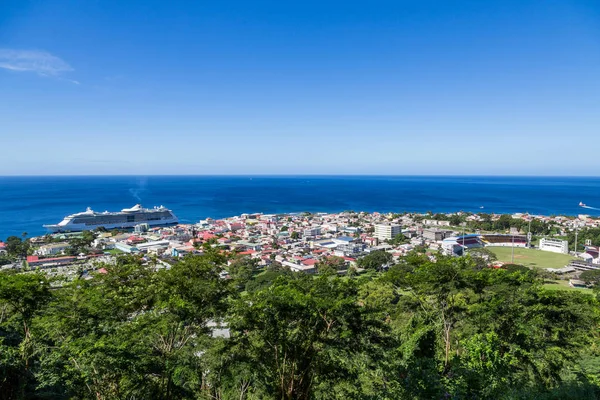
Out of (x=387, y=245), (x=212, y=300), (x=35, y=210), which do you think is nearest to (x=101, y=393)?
(x=212, y=300)

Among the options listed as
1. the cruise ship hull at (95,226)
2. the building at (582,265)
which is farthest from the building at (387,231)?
the cruise ship hull at (95,226)

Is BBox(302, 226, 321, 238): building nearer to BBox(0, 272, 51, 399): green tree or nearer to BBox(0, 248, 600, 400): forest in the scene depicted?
BBox(0, 248, 600, 400): forest

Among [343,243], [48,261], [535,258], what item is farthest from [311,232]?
[48,261]

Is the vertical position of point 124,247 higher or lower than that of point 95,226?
lower

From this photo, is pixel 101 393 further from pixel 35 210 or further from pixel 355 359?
pixel 35 210

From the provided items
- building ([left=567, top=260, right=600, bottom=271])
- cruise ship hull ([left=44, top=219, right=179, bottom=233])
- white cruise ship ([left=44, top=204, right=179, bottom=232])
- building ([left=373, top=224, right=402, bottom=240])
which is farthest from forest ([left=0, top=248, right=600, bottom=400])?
white cruise ship ([left=44, top=204, right=179, bottom=232])

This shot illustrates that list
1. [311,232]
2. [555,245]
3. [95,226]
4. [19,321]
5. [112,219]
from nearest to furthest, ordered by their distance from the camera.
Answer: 1. [19,321]
2. [555,245]
3. [311,232]
4. [95,226]
5. [112,219]

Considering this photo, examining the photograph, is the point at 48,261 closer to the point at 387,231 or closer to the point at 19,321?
the point at 19,321
